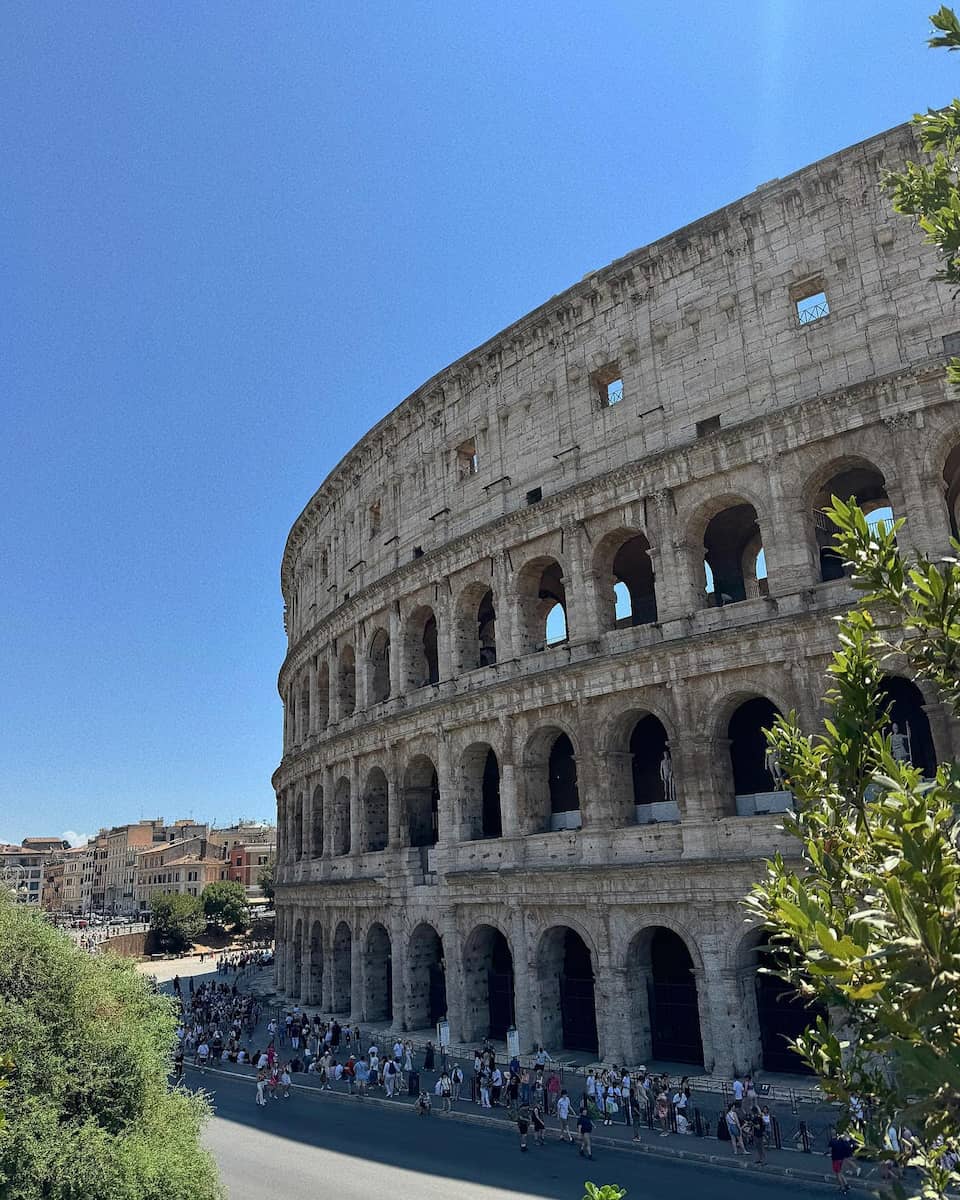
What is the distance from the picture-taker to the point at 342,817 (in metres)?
32.6

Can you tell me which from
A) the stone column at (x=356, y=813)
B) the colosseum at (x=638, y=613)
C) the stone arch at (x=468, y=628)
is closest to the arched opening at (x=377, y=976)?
the colosseum at (x=638, y=613)

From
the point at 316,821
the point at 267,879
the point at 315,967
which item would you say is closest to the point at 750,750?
the point at 316,821

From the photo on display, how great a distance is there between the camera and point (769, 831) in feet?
61.5

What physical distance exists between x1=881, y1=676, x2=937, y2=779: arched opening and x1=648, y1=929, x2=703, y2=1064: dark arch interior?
22.5 feet

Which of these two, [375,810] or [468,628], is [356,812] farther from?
[468,628]

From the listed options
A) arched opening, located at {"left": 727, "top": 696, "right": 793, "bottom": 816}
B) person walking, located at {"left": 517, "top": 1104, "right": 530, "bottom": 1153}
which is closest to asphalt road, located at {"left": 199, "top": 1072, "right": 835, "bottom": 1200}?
person walking, located at {"left": 517, "top": 1104, "right": 530, "bottom": 1153}

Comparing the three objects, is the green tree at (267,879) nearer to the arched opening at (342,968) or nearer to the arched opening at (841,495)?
the arched opening at (342,968)

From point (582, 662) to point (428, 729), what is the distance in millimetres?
6445

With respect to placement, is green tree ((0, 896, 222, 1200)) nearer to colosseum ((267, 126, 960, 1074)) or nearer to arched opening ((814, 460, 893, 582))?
colosseum ((267, 126, 960, 1074))

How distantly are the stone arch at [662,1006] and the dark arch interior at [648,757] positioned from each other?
3.60m

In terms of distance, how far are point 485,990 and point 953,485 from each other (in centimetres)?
1778

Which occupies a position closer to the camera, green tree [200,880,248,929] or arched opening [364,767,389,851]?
arched opening [364,767,389,851]

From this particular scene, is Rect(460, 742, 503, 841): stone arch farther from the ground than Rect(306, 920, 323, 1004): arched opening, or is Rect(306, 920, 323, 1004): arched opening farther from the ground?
Rect(460, 742, 503, 841): stone arch

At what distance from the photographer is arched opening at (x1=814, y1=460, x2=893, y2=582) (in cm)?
2084
